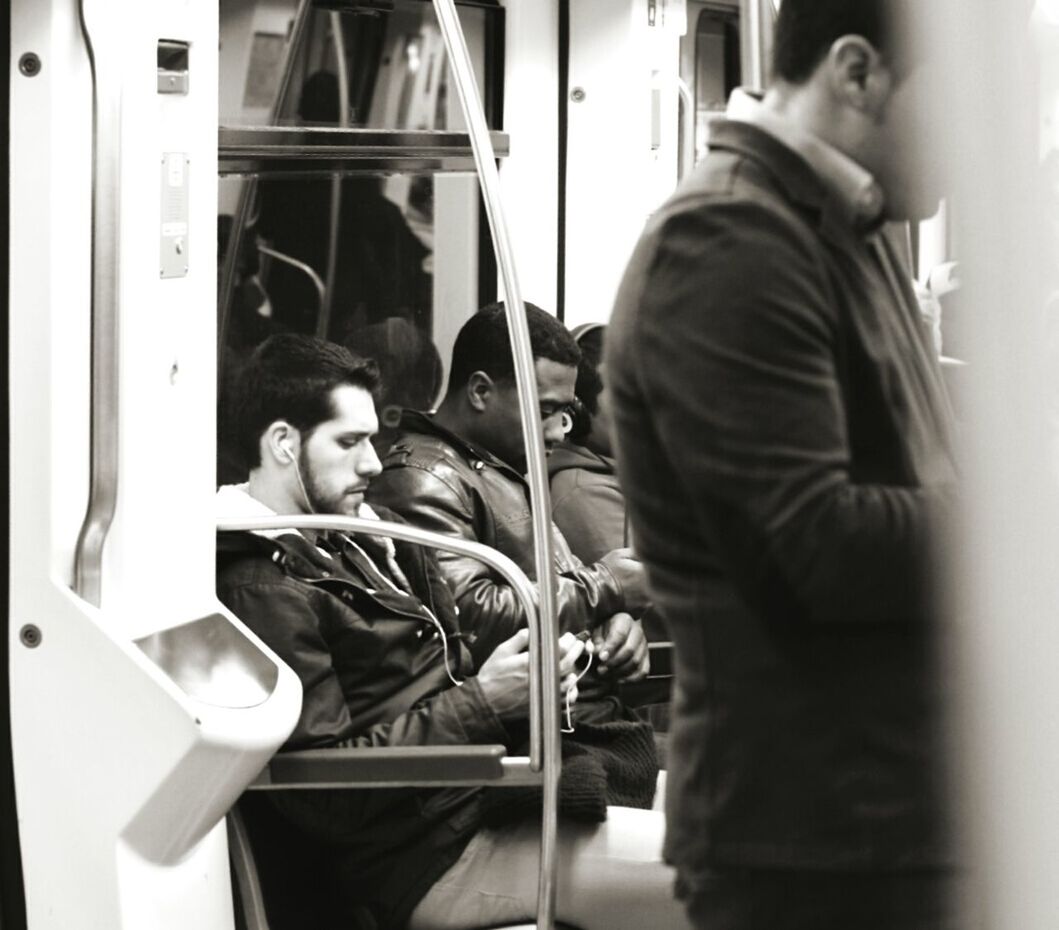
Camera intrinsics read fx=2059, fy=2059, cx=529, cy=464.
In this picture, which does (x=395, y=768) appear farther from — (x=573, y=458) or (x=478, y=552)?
(x=573, y=458)

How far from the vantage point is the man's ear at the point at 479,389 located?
280 centimetres

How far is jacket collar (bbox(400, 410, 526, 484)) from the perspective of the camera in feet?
→ 8.96

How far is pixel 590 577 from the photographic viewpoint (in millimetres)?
2338

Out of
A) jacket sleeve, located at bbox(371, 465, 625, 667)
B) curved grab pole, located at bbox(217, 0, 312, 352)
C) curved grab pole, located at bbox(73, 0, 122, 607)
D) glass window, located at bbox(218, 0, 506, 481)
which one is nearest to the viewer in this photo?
curved grab pole, located at bbox(73, 0, 122, 607)

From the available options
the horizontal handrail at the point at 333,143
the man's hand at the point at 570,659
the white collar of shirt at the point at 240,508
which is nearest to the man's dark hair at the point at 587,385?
the man's hand at the point at 570,659

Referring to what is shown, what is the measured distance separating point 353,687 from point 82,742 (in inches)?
15.9

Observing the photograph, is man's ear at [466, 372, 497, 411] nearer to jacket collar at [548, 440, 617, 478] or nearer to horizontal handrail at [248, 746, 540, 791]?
jacket collar at [548, 440, 617, 478]

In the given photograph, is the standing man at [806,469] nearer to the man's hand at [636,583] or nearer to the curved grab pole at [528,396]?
the man's hand at [636,583]

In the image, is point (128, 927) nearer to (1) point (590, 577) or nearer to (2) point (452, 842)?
(2) point (452, 842)

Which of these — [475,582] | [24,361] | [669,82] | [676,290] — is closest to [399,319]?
[669,82]

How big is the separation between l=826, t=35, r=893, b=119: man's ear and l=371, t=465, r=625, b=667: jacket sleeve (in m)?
1.40

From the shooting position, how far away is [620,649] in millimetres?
2148

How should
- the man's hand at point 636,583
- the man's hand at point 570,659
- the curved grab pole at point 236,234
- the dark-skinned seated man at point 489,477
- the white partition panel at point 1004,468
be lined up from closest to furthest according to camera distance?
1. the white partition panel at point 1004,468
2. the man's hand at point 636,583
3. the man's hand at point 570,659
4. the dark-skinned seated man at point 489,477
5. the curved grab pole at point 236,234

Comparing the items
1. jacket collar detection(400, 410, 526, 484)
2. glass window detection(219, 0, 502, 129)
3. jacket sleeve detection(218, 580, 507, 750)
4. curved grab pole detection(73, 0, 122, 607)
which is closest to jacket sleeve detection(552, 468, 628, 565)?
jacket collar detection(400, 410, 526, 484)
